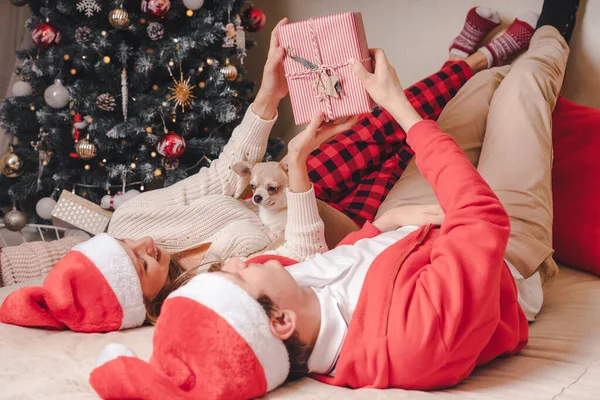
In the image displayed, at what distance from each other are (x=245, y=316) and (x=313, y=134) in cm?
70

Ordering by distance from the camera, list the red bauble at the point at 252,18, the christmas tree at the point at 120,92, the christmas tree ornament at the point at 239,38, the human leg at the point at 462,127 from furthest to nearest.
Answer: the red bauble at the point at 252,18, the christmas tree ornament at the point at 239,38, the christmas tree at the point at 120,92, the human leg at the point at 462,127

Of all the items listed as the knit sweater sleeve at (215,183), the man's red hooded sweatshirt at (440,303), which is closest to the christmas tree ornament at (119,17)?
the knit sweater sleeve at (215,183)

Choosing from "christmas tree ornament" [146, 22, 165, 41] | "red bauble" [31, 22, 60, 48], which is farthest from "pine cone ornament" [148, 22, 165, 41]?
"red bauble" [31, 22, 60, 48]

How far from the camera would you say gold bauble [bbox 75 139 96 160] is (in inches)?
99.6

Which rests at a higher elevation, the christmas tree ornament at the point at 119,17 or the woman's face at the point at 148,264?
the christmas tree ornament at the point at 119,17

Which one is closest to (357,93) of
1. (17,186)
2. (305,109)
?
(305,109)

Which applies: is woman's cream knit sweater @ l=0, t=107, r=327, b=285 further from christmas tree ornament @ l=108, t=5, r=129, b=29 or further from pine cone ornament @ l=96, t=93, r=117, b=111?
christmas tree ornament @ l=108, t=5, r=129, b=29

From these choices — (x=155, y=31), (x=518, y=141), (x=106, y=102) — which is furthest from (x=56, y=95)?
(x=518, y=141)

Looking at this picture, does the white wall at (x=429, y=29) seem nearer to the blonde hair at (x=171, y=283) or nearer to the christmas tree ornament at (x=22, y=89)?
the christmas tree ornament at (x=22, y=89)

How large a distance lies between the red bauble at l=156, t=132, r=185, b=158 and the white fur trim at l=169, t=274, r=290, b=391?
1701 millimetres

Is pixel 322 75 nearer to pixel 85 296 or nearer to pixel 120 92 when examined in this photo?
pixel 85 296

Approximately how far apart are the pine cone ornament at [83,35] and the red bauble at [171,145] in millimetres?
504

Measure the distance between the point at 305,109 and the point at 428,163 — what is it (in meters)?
0.44

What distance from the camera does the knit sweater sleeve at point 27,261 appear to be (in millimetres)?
Answer: 1688
